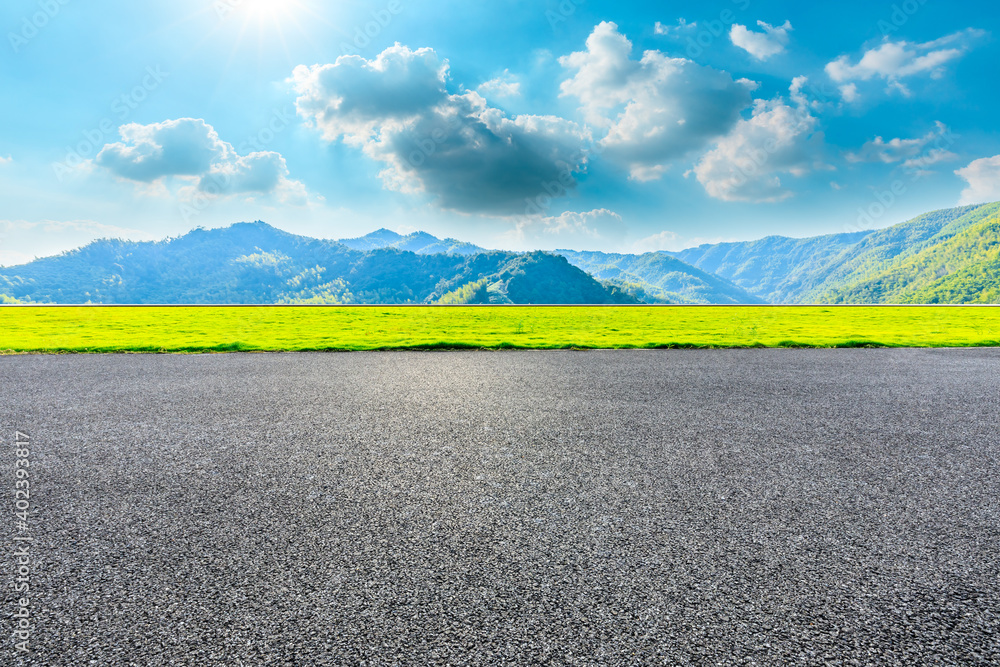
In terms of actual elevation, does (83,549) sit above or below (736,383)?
below

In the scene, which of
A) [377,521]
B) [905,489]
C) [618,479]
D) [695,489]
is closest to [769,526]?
[695,489]

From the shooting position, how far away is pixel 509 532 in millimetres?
3648

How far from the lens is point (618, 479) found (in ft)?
15.4

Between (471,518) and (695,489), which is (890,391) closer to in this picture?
Result: (695,489)

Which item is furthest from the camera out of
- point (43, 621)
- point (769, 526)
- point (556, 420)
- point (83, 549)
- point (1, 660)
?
point (556, 420)

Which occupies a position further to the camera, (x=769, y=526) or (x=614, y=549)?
(x=769, y=526)

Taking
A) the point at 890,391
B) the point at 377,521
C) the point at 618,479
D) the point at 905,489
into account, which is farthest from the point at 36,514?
the point at 890,391

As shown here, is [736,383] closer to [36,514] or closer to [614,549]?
[614,549]

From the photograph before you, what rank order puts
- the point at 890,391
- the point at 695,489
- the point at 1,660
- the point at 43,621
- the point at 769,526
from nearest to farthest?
1. the point at 1,660
2. the point at 43,621
3. the point at 769,526
4. the point at 695,489
5. the point at 890,391

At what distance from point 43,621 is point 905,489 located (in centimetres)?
656

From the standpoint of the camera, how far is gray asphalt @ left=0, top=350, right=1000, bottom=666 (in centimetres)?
258

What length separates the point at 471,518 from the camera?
3877 millimetres

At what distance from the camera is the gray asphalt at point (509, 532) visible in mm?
2580

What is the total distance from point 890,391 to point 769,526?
7.18 metres
